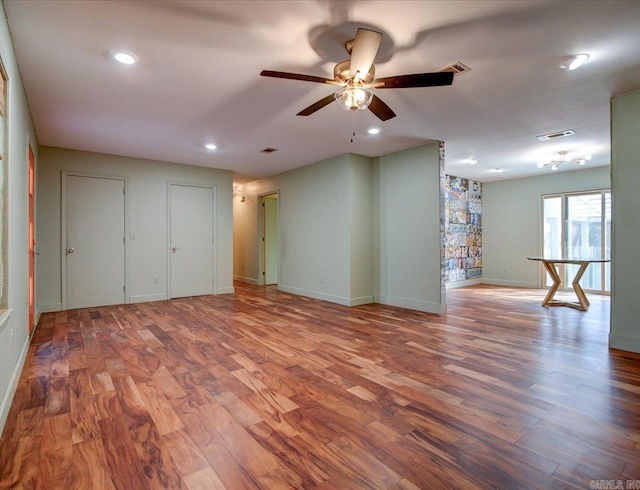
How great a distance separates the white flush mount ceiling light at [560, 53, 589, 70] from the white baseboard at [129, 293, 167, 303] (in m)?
6.29

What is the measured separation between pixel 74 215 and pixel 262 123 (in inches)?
140

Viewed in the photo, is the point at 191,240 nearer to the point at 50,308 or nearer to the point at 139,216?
the point at 139,216

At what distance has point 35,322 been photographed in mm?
4262

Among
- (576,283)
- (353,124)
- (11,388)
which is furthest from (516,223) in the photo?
(11,388)

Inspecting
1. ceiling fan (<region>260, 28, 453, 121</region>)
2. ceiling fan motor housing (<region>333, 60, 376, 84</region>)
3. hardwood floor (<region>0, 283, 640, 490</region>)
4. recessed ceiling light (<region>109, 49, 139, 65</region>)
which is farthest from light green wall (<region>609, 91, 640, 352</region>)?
recessed ceiling light (<region>109, 49, 139, 65</region>)

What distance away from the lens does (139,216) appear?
5.79m

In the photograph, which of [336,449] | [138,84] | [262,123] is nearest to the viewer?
[336,449]

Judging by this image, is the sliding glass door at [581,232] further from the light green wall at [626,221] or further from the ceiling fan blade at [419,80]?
the ceiling fan blade at [419,80]

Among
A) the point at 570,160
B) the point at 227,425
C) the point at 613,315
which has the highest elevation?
the point at 570,160

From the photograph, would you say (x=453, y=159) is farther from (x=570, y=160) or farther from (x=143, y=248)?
(x=143, y=248)

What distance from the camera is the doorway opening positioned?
7.91 m

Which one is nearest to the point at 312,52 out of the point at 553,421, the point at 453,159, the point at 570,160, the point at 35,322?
the point at 553,421

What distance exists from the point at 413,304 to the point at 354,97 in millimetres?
3672

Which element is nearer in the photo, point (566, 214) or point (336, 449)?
point (336, 449)
